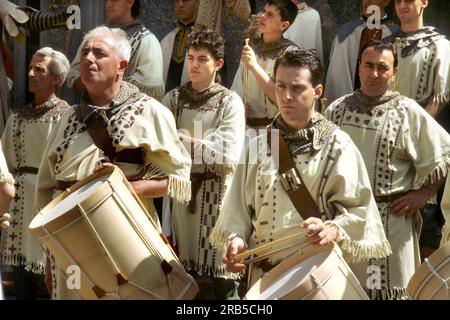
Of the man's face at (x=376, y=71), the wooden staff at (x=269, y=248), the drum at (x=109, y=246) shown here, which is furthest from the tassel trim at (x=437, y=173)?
the drum at (x=109, y=246)

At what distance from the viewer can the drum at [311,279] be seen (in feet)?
23.8

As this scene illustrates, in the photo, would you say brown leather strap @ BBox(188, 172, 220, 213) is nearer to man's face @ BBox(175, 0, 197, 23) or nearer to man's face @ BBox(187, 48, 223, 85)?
man's face @ BBox(187, 48, 223, 85)

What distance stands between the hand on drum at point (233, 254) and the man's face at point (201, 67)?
2.32 metres

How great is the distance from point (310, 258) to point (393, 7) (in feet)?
11.6

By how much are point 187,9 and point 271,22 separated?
90cm

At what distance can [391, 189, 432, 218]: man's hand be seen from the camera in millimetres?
9055

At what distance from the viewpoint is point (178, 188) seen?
27.7ft

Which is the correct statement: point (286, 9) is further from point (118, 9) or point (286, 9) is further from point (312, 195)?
point (312, 195)

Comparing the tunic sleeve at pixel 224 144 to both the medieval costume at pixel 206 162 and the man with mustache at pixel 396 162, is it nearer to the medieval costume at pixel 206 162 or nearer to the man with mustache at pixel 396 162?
the medieval costume at pixel 206 162

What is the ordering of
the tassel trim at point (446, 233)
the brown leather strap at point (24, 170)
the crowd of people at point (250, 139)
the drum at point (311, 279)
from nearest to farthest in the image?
the drum at point (311, 279), the crowd of people at point (250, 139), the tassel trim at point (446, 233), the brown leather strap at point (24, 170)

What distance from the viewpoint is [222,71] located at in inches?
428

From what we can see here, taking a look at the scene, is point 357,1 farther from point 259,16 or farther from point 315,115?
point 315,115

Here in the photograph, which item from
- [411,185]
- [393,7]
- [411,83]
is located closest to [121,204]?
[411,185]

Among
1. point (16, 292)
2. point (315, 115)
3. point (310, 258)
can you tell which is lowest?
point (16, 292)
